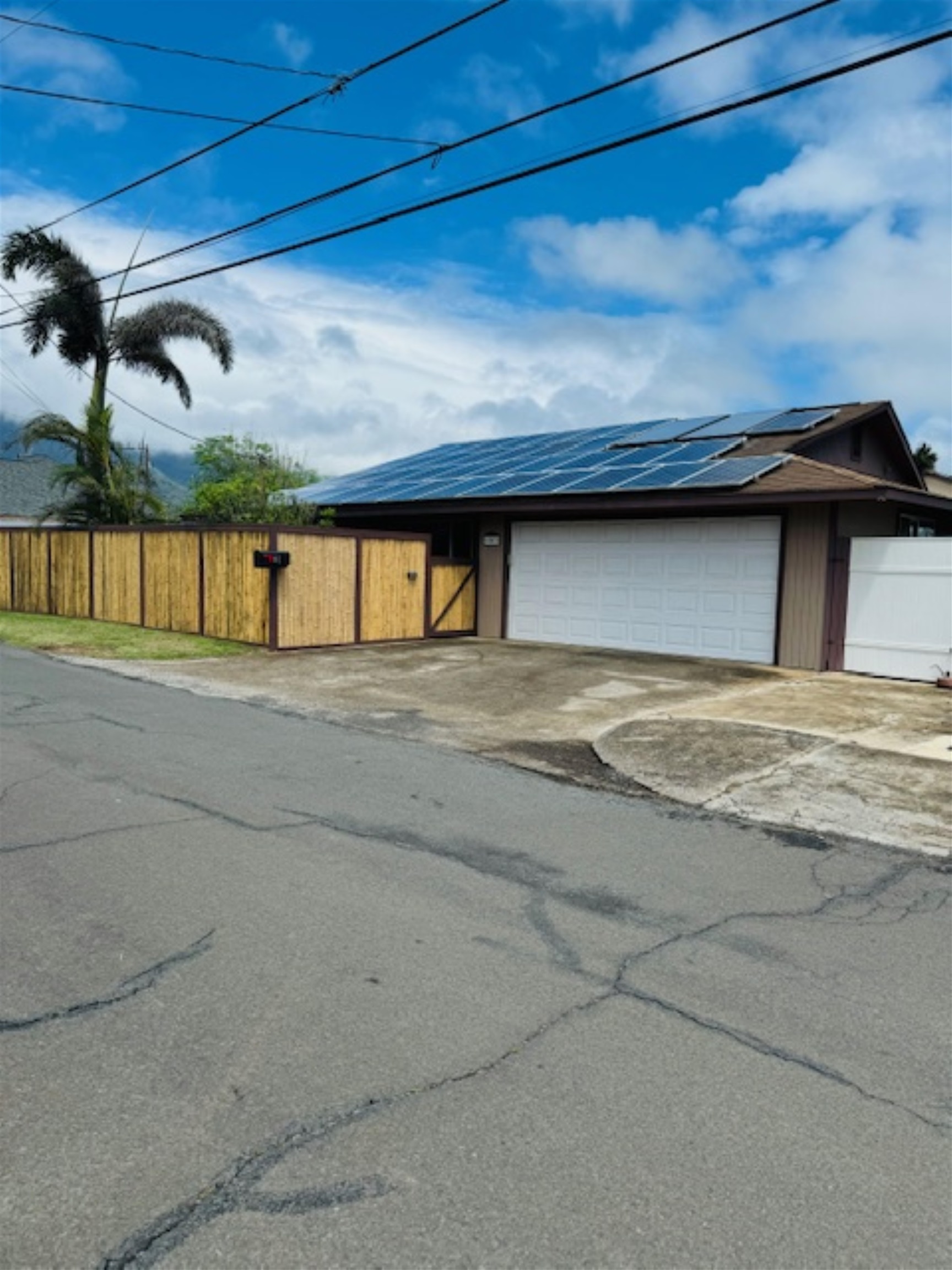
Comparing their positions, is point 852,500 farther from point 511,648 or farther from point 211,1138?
point 211,1138

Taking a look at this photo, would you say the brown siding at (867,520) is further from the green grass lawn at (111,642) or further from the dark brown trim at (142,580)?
the dark brown trim at (142,580)

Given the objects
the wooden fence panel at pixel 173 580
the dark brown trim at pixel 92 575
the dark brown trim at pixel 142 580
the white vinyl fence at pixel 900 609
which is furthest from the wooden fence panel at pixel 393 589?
the white vinyl fence at pixel 900 609

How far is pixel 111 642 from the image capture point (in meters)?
17.4

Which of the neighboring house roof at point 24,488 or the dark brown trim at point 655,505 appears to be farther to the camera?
the neighboring house roof at point 24,488

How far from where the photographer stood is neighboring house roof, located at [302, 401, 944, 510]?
14.9 metres

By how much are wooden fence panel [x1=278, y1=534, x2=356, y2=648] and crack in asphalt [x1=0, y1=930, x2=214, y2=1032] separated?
1262cm

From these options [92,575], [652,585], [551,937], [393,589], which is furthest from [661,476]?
[92,575]

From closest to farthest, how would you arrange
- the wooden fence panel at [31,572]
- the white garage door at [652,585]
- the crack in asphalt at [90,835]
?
the crack in asphalt at [90,835]
the white garage door at [652,585]
the wooden fence panel at [31,572]

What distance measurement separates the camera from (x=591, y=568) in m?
17.5

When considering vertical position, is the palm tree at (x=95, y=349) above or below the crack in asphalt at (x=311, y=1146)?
above

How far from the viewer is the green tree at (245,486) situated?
20.7 metres

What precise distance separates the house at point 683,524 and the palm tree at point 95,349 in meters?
6.11

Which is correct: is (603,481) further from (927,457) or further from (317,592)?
(927,457)

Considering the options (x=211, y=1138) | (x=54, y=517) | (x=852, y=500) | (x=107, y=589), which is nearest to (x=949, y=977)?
(x=211, y=1138)
